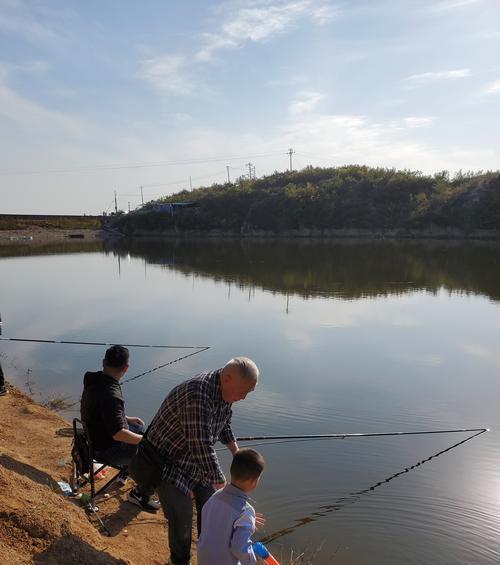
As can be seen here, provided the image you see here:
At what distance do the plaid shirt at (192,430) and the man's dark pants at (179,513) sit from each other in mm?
50

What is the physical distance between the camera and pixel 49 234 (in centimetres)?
8138

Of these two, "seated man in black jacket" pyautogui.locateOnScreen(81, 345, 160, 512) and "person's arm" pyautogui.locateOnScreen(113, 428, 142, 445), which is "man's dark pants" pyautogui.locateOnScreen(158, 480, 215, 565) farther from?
"seated man in black jacket" pyautogui.locateOnScreen(81, 345, 160, 512)

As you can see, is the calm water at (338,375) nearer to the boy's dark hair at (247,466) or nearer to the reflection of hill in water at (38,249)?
the boy's dark hair at (247,466)

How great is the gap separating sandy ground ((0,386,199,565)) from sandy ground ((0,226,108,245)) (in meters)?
73.9

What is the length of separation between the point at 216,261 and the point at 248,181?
59.3m

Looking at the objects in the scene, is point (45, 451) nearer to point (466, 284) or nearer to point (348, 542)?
point (348, 542)

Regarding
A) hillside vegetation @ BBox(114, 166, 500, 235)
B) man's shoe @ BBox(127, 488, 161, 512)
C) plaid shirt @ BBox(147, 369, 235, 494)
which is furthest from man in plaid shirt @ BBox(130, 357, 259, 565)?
hillside vegetation @ BBox(114, 166, 500, 235)

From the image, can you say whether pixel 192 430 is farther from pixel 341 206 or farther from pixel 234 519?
pixel 341 206

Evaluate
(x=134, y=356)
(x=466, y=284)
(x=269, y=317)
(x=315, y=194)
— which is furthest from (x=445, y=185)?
(x=134, y=356)

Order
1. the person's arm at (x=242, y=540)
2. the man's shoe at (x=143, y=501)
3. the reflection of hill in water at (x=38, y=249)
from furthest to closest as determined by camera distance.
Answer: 1. the reflection of hill in water at (x=38, y=249)
2. the man's shoe at (x=143, y=501)
3. the person's arm at (x=242, y=540)

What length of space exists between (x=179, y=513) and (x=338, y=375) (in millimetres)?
6530

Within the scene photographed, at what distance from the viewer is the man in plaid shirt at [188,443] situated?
3.23 metres

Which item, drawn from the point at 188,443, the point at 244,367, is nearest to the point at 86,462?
the point at 188,443

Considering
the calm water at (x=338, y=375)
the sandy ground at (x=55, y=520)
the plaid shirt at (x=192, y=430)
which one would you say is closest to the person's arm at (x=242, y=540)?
the plaid shirt at (x=192, y=430)
